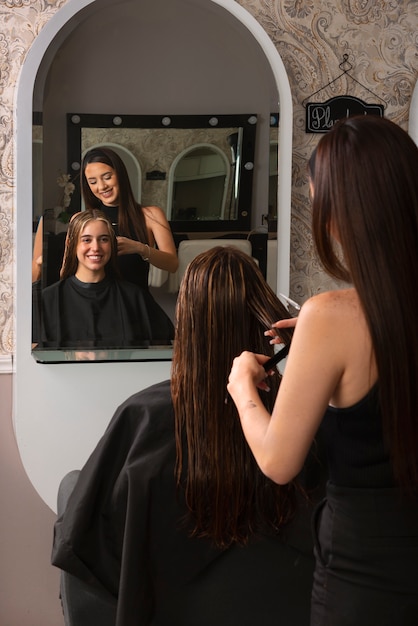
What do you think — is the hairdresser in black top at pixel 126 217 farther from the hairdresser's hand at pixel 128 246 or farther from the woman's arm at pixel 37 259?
the woman's arm at pixel 37 259

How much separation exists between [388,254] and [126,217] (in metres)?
1.57

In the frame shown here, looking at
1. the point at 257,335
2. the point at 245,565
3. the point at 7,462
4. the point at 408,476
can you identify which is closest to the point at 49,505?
the point at 7,462

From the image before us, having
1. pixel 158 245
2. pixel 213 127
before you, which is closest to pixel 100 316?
pixel 158 245

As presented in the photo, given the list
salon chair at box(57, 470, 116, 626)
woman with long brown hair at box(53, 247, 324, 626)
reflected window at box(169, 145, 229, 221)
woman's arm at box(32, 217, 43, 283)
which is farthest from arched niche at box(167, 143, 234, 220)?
salon chair at box(57, 470, 116, 626)

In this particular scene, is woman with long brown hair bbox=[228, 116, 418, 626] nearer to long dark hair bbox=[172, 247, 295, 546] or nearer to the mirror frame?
long dark hair bbox=[172, 247, 295, 546]

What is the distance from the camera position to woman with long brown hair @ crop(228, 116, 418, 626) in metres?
1.11

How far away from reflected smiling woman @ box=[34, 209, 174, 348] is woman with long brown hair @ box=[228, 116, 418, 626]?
56.6 inches

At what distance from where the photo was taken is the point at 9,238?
2570 millimetres

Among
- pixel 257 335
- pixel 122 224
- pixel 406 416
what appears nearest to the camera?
pixel 406 416

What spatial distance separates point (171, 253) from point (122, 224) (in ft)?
0.60

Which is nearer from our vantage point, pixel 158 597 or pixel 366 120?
pixel 366 120

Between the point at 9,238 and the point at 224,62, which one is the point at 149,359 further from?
the point at 224,62

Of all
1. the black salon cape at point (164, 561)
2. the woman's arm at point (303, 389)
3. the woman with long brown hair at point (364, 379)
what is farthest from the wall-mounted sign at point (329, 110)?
the woman's arm at point (303, 389)

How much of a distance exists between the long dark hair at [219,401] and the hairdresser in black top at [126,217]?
889 millimetres
